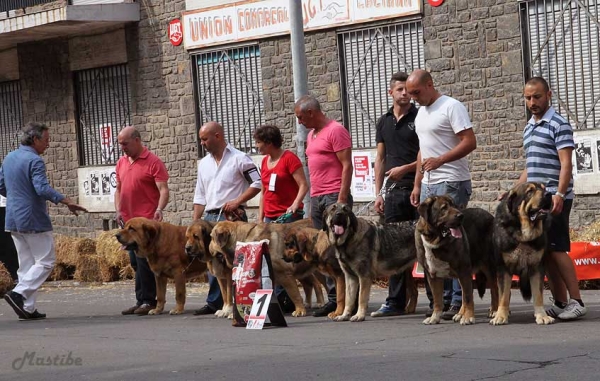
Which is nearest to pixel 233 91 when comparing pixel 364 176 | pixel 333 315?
pixel 364 176

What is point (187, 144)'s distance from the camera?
75.8 feet

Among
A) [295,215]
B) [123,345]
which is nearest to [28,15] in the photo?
[295,215]

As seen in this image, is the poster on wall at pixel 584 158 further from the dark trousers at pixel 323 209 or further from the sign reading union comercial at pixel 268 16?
the dark trousers at pixel 323 209

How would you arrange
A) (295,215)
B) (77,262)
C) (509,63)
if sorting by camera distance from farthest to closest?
(77,262)
(509,63)
(295,215)

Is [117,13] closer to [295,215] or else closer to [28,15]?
[28,15]

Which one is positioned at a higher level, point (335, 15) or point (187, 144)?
point (335, 15)

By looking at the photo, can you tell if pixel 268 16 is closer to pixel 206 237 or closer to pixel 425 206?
pixel 206 237

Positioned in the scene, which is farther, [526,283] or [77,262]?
[77,262]

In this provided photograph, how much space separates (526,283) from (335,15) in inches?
407

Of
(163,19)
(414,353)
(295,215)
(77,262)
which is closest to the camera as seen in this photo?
(414,353)

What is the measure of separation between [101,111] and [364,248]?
580 inches

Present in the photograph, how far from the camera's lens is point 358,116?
20.1 meters

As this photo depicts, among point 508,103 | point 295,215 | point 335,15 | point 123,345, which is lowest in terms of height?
point 123,345

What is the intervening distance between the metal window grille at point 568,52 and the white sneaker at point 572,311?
6.95m
